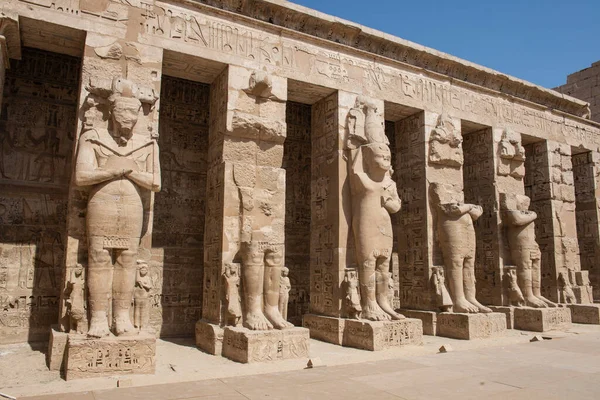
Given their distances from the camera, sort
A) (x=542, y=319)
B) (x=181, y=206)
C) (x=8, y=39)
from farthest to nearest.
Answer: (x=542, y=319) → (x=181, y=206) → (x=8, y=39)

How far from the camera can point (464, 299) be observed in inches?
356

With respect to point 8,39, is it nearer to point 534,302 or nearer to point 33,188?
point 33,188

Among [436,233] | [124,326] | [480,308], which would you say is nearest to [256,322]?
[124,326]

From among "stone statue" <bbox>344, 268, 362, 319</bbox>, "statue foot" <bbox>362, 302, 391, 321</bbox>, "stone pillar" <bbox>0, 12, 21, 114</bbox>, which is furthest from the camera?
"stone statue" <bbox>344, 268, 362, 319</bbox>

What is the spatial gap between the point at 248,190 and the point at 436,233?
403 centimetres

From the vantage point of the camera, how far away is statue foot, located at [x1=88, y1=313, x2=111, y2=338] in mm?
5559

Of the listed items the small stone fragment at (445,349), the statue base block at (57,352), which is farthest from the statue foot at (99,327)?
the small stone fragment at (445,349)

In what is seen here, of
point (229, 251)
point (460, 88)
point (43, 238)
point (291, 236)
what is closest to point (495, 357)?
point (229, 251)

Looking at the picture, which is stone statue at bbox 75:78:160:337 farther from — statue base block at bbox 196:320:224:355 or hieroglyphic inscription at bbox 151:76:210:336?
hieroglyphic inscription at bbox 151:76:210:336

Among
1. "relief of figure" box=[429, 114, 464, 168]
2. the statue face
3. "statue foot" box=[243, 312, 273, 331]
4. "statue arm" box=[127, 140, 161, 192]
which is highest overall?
"relief of figure" box=[429, 114, 464, 168]

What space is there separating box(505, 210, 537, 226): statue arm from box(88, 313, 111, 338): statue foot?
811 centimetres

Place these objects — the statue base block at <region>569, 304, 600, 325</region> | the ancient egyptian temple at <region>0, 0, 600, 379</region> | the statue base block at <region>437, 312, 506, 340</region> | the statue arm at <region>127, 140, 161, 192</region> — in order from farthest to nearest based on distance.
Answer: the statue base block at <region>569, 304, 600, 325</region>
the statue base block at <region>437, 312, 506, 340</region>
the ancient egyptian temple at <region>0, 0, 600, 379</region>
the statue arm at <region>127, 140, 161, 192</region>

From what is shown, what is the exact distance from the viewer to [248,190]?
24.2 ft

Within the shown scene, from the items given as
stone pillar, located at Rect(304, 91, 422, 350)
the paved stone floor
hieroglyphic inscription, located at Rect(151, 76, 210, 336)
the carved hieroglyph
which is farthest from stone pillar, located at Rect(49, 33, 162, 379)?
the carved hieroglyph
